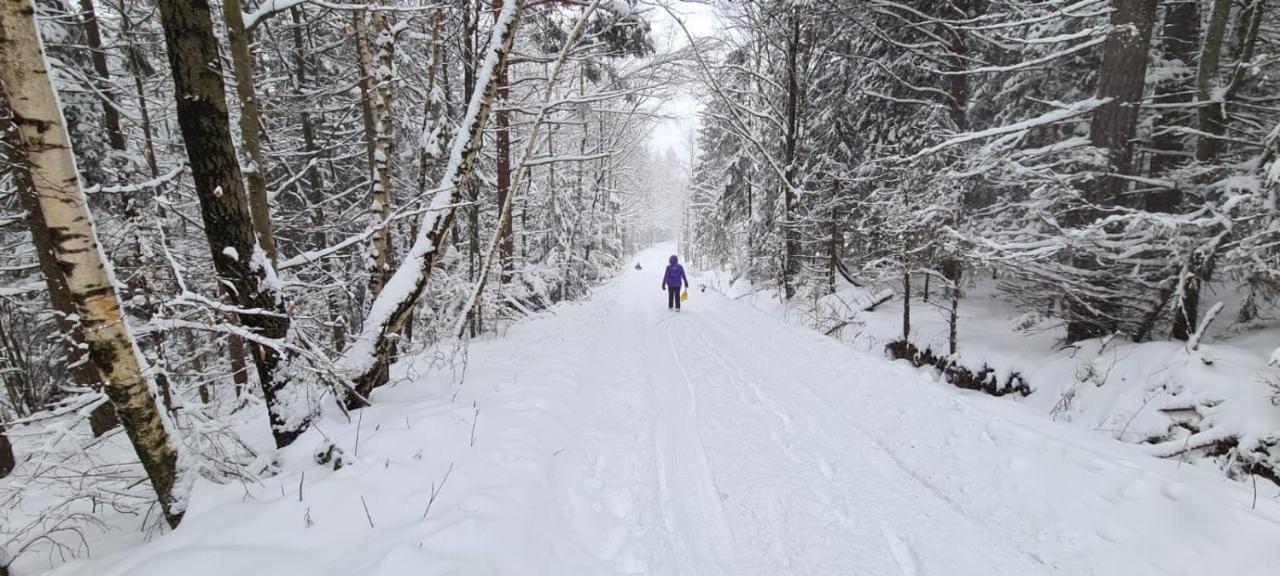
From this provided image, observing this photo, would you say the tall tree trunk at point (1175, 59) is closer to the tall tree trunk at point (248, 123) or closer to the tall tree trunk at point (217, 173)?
the tall tree trunk at point (217, 173)

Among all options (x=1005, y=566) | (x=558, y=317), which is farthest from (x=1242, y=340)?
(x=558, y=317)

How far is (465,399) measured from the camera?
5242 mm

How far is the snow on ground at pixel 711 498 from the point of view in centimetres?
280

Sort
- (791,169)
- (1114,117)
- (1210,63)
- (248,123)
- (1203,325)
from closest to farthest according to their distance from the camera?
(248,123) < (1203,325) < (1210,63) < (1114,117) < (791,169)

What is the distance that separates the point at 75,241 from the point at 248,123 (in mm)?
2664

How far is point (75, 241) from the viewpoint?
243 centimetres

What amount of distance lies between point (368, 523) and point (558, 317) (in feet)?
29.4

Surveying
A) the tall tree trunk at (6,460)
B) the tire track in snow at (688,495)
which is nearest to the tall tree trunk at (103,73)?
the tall tree trunk at (6,460)

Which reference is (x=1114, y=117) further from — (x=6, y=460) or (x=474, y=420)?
(x=6, y=460)

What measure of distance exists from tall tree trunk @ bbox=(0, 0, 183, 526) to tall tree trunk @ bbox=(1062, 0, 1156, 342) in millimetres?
9076

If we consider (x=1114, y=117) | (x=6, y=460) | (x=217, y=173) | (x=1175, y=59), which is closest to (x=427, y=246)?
(x=217, y=173)

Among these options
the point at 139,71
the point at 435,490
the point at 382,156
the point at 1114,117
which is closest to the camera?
the point at 435,490

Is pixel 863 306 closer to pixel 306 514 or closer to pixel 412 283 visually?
pixel 412 283

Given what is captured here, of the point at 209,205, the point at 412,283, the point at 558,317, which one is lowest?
the point at 558,317
